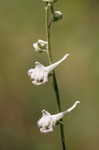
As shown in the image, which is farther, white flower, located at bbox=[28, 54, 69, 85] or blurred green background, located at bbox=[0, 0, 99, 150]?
blurred green background, located at bbox=[0, 0, 99, 150]

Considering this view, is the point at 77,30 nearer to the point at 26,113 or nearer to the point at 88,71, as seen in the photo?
the point at 88,71

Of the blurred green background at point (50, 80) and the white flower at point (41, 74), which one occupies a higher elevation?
the white flower at point (41, 74)

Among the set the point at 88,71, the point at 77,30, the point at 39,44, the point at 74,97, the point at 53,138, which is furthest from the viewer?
the point at 77,30

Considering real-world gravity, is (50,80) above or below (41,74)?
below

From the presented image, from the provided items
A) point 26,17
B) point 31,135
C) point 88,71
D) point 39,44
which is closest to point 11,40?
point 26,17

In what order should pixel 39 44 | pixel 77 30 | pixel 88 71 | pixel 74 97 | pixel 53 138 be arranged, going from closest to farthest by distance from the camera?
1. pixel 39 44
2. pixel 53 138
3. pixel 74 97
4. pixel 88 71
5. pixel 77 30

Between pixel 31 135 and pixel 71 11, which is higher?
pixel 71 11

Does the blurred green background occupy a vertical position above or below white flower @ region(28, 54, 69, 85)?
below

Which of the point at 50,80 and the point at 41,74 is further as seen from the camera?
the point at 50,80
